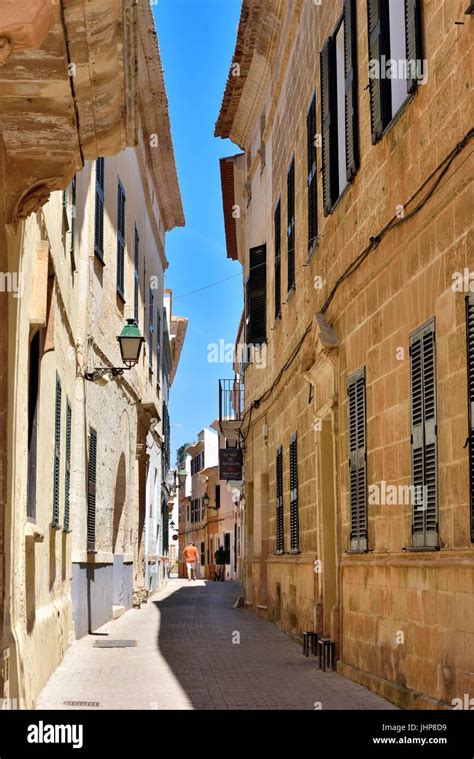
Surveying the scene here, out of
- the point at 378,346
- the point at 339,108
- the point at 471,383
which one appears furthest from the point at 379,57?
the point at 471,383

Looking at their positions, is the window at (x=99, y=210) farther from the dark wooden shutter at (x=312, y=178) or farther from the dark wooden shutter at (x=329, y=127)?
the dark wooden shutter at (x=329, y=127)

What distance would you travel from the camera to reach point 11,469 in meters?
7.47

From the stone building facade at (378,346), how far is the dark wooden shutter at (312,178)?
0.14ft

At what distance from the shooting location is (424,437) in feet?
26.6

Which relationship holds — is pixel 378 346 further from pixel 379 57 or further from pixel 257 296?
pixel 257 296

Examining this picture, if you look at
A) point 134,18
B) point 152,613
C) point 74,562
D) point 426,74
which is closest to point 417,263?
point 426,74

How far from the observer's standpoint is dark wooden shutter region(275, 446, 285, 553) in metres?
17.1

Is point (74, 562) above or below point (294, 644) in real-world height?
above

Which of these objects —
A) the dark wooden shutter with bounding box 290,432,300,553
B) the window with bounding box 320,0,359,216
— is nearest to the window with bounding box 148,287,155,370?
the dark wooden shutter with bounding box 290,432,300,553

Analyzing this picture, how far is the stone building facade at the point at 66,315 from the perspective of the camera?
666 cm

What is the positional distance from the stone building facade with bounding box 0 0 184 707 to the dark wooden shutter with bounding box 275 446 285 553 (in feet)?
9.37

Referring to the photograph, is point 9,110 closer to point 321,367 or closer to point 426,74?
point 426,74

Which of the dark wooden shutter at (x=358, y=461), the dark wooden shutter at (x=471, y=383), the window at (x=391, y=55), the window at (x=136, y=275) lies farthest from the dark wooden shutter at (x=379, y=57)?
the window at (x=136, y=275)
